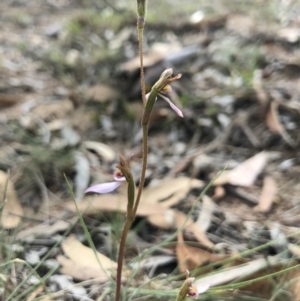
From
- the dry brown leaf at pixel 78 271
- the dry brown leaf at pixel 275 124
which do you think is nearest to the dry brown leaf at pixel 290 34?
the dry brown leaf at pixel 275 124

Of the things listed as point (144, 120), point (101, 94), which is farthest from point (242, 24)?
point (144, 120)

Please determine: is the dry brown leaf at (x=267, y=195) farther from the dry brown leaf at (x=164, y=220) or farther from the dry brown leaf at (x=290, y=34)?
the dry brown leaf at (x=290, y=34)

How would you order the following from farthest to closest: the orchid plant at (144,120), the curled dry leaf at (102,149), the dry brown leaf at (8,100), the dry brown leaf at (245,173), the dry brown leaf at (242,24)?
the dry brown leaf at (242,24)
the dry brown leaf at (8,100)
the curled dry leaf at (102,149)
the dry brown leaf at (245,173)
the orchid plant at (144,120)

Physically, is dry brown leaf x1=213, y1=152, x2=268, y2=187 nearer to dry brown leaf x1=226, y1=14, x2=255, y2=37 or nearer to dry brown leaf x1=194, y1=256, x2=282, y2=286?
dry brown leaf x1=194, y1=256, x2=282, y2=286

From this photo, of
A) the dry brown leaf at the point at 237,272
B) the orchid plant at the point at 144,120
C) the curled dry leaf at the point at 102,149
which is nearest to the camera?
the orchid plant at the point at 144,120

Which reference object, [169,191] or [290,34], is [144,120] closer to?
[169,191]

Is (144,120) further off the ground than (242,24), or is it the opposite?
(144,120)

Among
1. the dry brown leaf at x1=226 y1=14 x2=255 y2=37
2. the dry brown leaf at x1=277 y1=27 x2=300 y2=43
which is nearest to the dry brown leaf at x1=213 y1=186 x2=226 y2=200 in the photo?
the dry brown leaf at x1=277 y1=27 x2=300 y2=43
